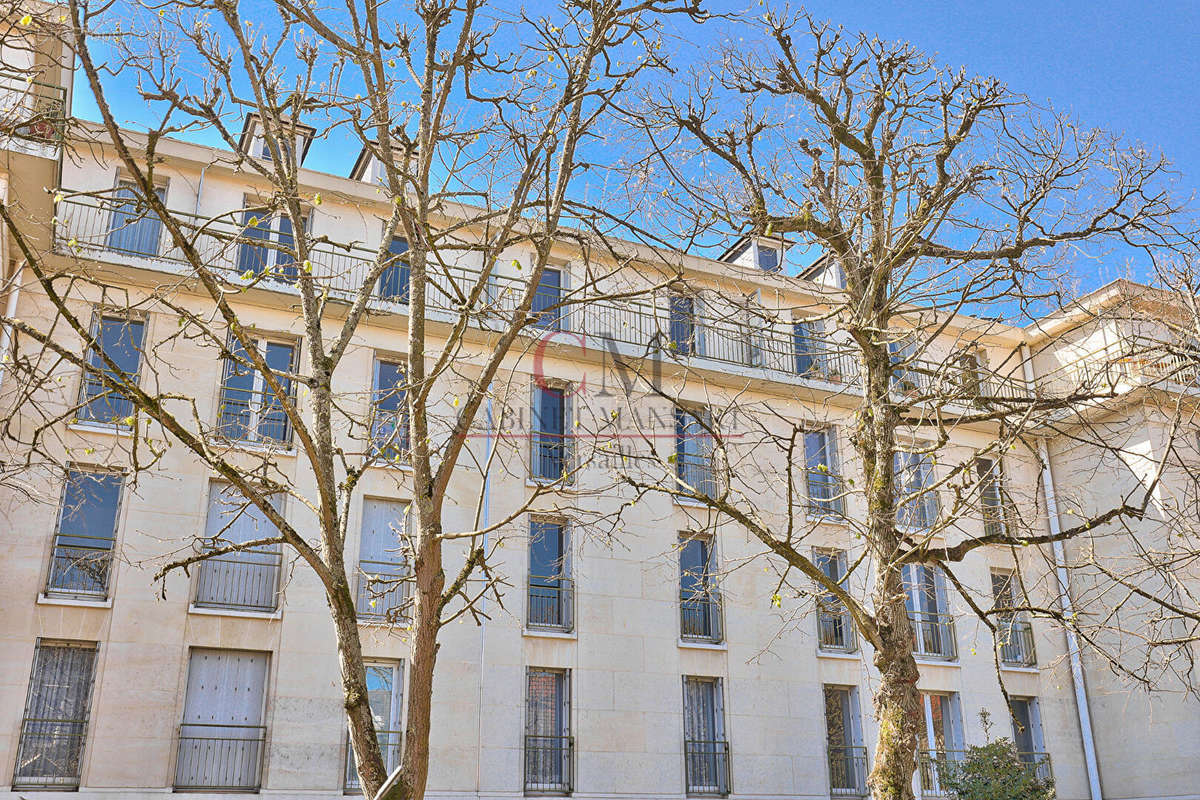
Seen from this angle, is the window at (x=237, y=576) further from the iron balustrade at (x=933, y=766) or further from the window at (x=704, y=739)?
the iron balustrade at (x=933, y=766)

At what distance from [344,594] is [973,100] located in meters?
7.21

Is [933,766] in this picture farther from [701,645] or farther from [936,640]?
[701,645]

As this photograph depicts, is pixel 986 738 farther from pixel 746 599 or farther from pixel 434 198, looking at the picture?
pixel 434 198

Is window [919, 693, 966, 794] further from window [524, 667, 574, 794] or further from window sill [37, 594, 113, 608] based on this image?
window sill [37, 594, 113, 608]

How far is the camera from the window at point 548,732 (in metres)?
A: 17.6

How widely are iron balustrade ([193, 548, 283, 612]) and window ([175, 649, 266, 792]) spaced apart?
0.77 meters

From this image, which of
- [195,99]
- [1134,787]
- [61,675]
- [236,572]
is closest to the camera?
[195,99]

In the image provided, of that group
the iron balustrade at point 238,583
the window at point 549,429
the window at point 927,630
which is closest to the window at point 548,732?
the window at point 549,429

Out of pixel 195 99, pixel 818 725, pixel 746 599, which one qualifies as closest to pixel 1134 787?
pixel 818 725

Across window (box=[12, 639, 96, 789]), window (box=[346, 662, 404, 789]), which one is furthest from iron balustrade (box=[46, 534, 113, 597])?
window (box=[346, 662, 404, 789])

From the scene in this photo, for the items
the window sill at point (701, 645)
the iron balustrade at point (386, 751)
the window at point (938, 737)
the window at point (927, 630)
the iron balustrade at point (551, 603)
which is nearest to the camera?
the iron balustrade at point (386, 751)

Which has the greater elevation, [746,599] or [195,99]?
[195,99]

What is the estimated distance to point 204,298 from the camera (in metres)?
18.0

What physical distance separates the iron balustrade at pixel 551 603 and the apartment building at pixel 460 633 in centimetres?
4
